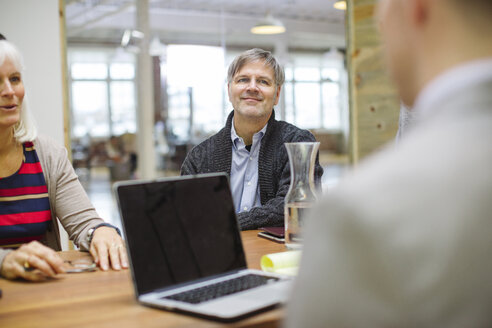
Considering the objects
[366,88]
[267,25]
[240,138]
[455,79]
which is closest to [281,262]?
[455,79]

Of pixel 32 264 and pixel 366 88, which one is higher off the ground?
pixel 366 88

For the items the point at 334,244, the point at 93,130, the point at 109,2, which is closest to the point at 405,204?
the point at 334,244

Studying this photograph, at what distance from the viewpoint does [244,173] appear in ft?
8.63

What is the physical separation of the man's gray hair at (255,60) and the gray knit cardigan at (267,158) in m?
0.23

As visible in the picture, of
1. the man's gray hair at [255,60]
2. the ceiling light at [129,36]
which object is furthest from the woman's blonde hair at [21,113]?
the ceiling light at [129,36]

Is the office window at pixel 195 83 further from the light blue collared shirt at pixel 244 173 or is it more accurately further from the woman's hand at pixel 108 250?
the woman's hand at pixel 108 250

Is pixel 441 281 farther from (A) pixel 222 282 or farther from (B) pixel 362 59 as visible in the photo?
(B) pixel 362 59

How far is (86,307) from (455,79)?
878 mm

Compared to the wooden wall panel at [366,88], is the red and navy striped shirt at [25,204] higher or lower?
lower

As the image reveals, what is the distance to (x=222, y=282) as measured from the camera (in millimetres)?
1249

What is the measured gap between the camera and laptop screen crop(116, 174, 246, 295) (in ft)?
3.89

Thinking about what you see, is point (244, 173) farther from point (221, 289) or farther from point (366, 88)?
point (366, 88)

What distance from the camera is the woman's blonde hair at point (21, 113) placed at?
1.92 meters

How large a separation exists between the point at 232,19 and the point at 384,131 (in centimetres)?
593
